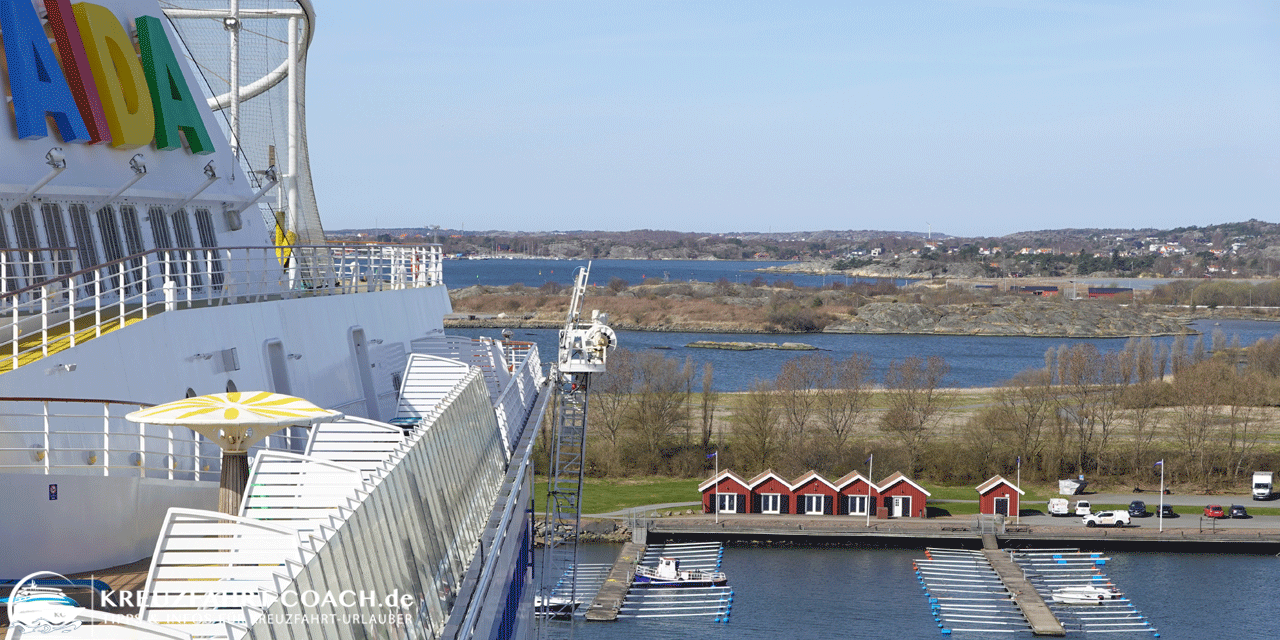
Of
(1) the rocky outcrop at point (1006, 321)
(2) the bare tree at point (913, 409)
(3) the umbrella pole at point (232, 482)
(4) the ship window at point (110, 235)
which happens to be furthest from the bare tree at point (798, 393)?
(1) the rocky outcrop at point (1006, 321)

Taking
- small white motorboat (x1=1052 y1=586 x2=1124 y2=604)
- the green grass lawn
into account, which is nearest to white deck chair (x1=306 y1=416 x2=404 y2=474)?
small white motorboat (x1=1052 y1=586 x2=1124 y2=604)

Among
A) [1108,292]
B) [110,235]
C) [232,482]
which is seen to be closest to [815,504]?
[110,235]

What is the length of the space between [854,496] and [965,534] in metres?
5.35

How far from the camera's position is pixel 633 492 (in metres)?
56.3

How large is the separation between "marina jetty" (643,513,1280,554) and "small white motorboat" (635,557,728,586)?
16.0 ft

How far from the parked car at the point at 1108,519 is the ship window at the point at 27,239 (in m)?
45.7

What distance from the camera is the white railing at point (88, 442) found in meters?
10.2

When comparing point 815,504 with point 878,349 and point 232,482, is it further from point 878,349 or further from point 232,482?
point 878,349

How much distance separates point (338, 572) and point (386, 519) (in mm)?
1229

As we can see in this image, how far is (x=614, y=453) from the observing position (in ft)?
196

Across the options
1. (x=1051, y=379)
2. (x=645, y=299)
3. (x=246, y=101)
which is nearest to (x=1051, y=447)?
(x=1051, y=379)

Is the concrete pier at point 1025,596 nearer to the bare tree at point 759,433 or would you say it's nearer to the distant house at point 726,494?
the distant house at point 726,494

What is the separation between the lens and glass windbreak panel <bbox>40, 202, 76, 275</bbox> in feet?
49.6

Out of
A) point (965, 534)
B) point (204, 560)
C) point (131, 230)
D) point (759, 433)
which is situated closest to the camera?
point (204, 560)
